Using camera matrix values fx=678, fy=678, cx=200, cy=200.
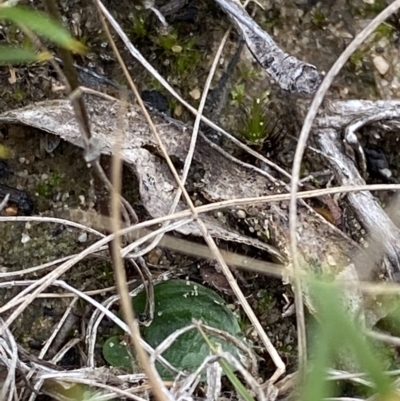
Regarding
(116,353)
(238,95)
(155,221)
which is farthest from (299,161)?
(116,353)

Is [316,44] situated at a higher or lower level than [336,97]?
higher

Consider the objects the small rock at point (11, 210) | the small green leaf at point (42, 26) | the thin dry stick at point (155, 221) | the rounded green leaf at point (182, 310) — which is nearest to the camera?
the small green leaf at point (42, 26)

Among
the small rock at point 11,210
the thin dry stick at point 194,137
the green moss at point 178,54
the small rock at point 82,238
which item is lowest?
the small rock at point 82,238

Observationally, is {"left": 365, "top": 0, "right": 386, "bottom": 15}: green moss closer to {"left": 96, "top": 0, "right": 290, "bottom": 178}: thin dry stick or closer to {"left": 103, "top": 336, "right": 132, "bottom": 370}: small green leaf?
{"left": 96, "top": 0, "right": 290, "bottom": 178}: thin dry stick

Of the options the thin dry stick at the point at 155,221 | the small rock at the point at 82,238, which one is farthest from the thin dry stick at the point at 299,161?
the small rock at the point at 82,238

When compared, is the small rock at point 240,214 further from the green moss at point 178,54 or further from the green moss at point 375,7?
the green moss at point 375,7

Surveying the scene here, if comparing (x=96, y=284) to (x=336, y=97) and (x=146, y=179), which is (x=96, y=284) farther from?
(x=336, y=97)

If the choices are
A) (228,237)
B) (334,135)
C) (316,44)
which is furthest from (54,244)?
(316,44)
